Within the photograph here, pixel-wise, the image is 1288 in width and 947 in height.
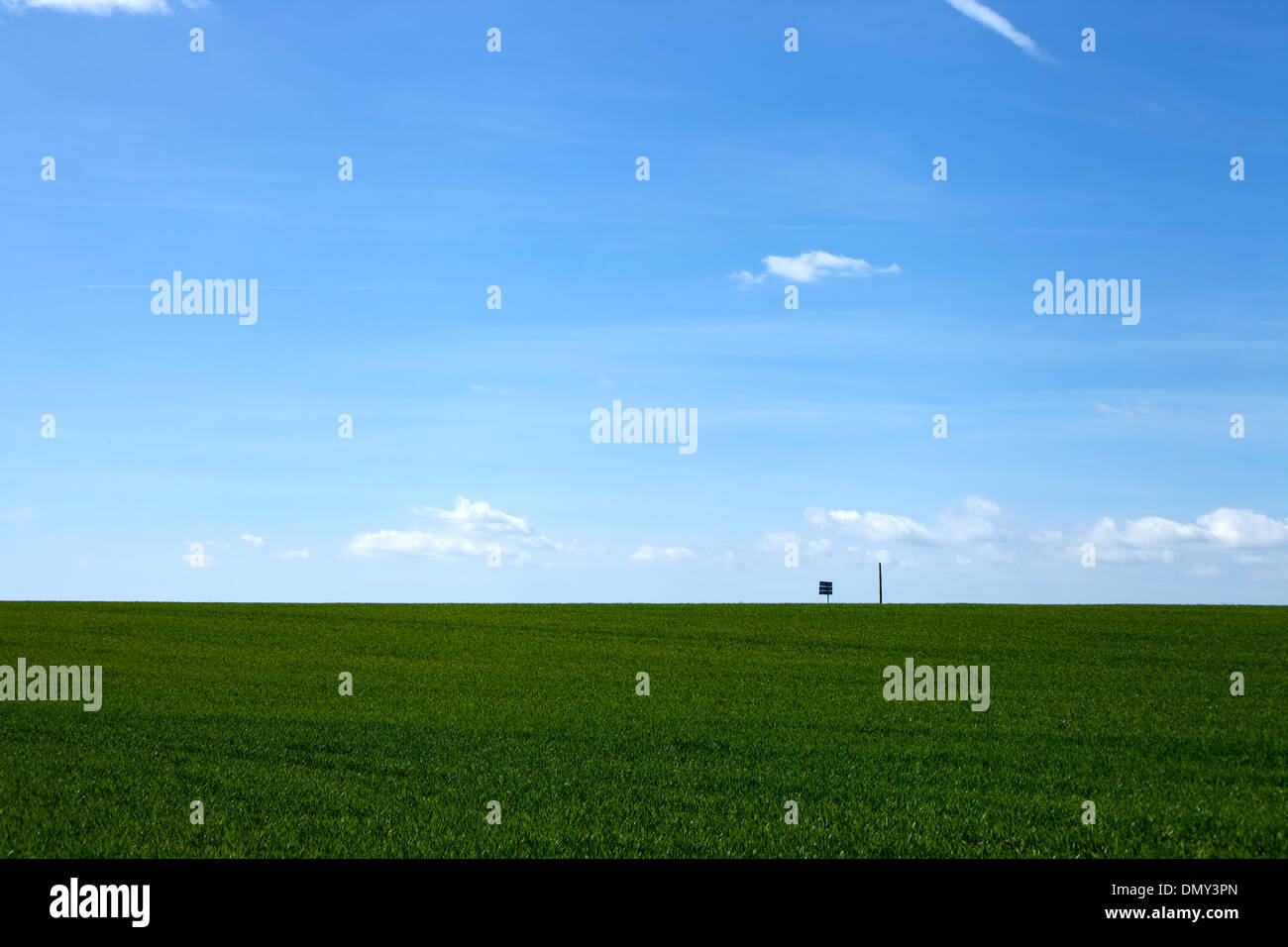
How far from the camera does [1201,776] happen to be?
19875 millimetres

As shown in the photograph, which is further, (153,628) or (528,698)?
(153,628)

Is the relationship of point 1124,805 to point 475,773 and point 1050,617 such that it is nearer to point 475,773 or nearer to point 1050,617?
point 475,773

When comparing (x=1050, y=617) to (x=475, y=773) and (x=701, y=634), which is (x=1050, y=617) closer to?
(x=701, y=634)

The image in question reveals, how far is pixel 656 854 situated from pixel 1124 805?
26.9 feet

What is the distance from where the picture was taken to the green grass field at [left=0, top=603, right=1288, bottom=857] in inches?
589

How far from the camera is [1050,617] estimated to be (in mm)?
61625

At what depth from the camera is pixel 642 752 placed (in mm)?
21969

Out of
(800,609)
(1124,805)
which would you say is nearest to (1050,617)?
(800,609)

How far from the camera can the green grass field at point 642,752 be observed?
49.1 feet
